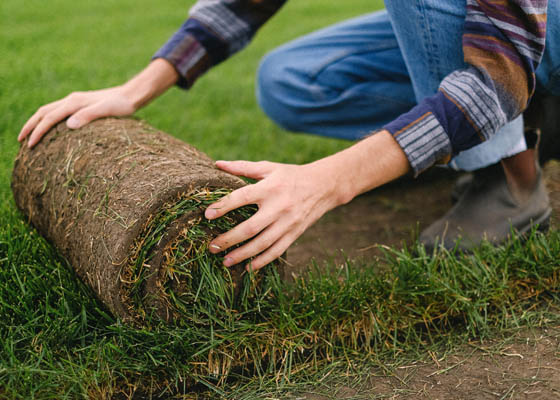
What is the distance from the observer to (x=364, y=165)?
1.57 meters

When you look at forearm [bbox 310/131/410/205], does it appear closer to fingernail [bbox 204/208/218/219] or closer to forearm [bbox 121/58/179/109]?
fingernail [bbox 204/208/218/219]

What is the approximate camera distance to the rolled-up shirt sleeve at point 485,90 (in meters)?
1.58

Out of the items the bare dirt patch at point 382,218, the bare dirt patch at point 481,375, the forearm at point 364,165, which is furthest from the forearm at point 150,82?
the bare dirt patch at point 481,375

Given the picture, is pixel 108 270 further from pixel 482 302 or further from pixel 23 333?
pixel 482 302

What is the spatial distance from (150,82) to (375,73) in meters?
0.98

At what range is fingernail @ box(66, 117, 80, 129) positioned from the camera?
1.95m

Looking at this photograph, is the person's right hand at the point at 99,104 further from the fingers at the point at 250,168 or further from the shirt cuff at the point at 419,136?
the shirt cuff at the point at 419,136

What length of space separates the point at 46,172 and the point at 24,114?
5.15ft

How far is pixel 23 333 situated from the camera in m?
1.55

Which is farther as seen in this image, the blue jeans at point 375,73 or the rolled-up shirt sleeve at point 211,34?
the rolled-up shirt sleeve at point 211,34

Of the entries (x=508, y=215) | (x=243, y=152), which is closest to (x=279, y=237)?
(x=508, y=215)

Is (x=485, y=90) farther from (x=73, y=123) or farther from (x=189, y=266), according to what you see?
(x=73, y=123)

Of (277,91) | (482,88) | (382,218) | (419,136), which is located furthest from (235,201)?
(277,91)

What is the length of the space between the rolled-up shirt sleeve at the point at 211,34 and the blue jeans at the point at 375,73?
317 mm
